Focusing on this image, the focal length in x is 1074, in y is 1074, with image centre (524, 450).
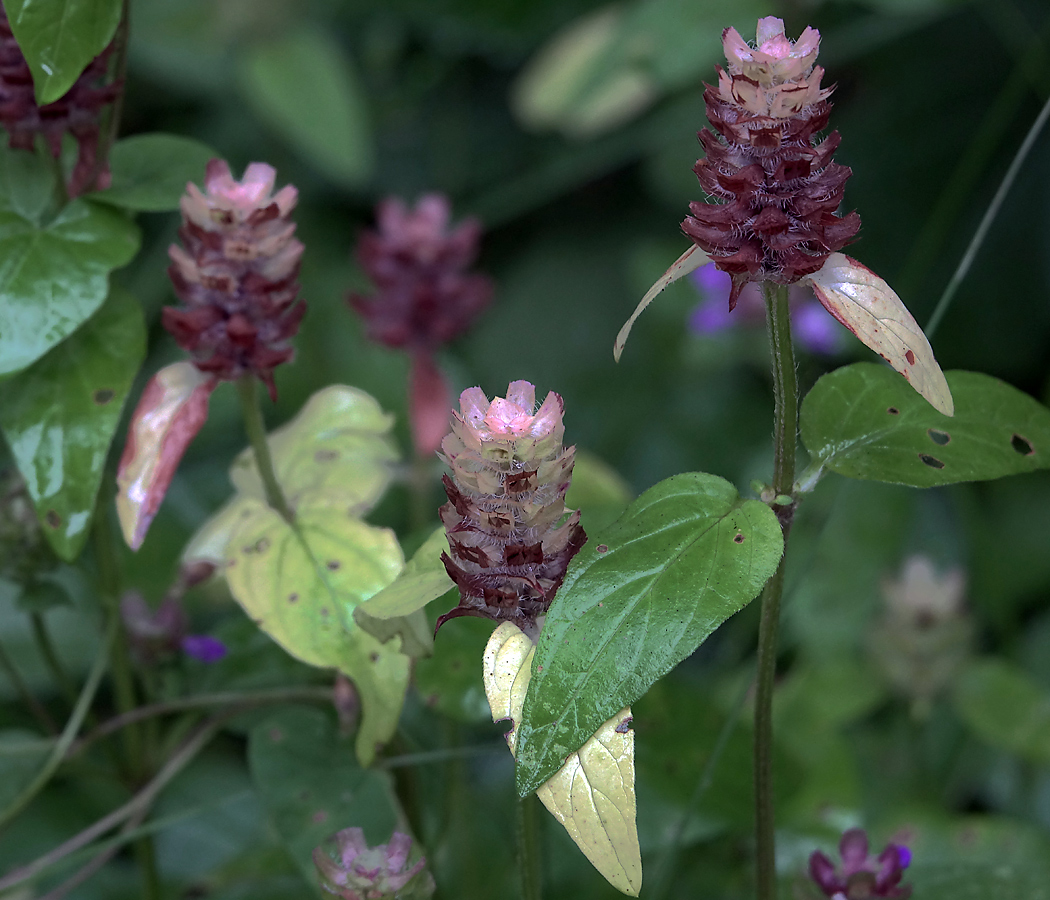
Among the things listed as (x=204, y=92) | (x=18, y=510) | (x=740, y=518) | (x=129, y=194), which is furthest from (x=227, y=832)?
(x=204, y=92)

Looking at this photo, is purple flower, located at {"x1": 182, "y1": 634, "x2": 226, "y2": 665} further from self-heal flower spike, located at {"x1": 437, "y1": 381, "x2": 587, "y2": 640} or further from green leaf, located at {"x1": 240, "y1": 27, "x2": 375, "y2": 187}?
green leaf, located at {"x1": 240, "y1": 27, "x2": 375, "y2": 187}

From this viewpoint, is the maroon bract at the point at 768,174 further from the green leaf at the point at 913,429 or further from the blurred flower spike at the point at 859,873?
the blurred flower spike at the point at 859,873

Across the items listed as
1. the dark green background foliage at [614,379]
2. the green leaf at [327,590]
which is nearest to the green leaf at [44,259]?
the dark green background foliage at [614,379]

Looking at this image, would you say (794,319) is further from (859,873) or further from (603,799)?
(603,799)

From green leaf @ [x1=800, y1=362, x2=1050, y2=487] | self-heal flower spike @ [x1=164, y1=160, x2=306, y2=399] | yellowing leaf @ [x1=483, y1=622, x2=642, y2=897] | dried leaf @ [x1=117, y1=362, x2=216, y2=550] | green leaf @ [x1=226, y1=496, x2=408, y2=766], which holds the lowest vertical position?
green leaf @ [x1=226, y1=496, x2=408, y2=766]

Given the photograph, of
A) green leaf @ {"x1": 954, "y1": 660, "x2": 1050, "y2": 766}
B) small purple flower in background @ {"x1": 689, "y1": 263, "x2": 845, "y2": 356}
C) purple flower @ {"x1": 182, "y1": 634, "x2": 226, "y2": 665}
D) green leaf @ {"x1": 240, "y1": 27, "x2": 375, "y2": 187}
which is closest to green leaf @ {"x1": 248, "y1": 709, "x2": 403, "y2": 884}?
purple flower @ {"x1": 182, "y1": 634, "x2": 226, "y2": 665}

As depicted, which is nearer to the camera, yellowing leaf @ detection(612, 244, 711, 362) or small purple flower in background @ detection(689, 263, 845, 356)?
yellowing leaf @ detection(612, 244, 711, 362)

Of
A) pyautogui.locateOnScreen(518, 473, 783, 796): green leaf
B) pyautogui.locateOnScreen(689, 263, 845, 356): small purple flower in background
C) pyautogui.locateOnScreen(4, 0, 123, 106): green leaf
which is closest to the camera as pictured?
pyautogui.locateOnScreen(518, 473, 783, 796): green leaf
